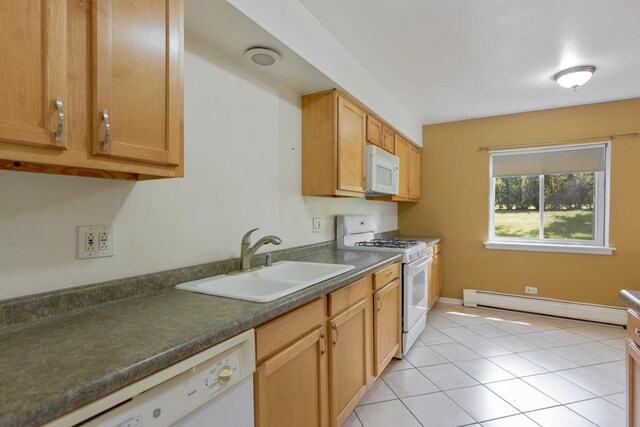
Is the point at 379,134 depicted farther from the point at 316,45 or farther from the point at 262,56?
the point at 262,56

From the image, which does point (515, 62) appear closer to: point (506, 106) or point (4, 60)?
point (506, 106)

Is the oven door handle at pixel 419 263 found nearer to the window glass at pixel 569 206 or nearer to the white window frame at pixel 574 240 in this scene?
the white window frame at pixel 574 240

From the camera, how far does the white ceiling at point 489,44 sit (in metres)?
1.83

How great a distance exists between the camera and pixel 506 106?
11.5 feet

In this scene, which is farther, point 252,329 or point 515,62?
point 515,62

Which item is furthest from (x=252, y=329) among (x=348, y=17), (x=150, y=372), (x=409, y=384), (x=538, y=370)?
(x=538, y=370)

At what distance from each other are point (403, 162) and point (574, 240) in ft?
7.02

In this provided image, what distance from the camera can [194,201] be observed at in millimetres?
1557

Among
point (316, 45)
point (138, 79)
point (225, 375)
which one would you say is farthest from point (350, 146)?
point (225, 375)

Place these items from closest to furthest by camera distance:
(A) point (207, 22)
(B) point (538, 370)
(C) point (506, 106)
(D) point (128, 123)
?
(D) point (128, 123) → (A) point (207, 22) → (B) point (538, 370) → (C) point (506, 106)

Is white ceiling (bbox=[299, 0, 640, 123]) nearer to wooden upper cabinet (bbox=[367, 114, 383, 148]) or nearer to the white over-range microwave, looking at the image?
wooden upper cabinet (bbox=[367, 114, 383, 148])

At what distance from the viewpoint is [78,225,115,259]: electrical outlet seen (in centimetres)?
112

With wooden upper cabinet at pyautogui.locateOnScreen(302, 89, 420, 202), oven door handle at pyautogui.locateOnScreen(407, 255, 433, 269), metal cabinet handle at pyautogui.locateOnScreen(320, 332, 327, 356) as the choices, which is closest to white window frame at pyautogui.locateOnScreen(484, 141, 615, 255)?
oven door handle at pyautogui.locateOnScreen(407, 255, 433, 269)

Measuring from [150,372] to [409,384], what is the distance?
2.00m
